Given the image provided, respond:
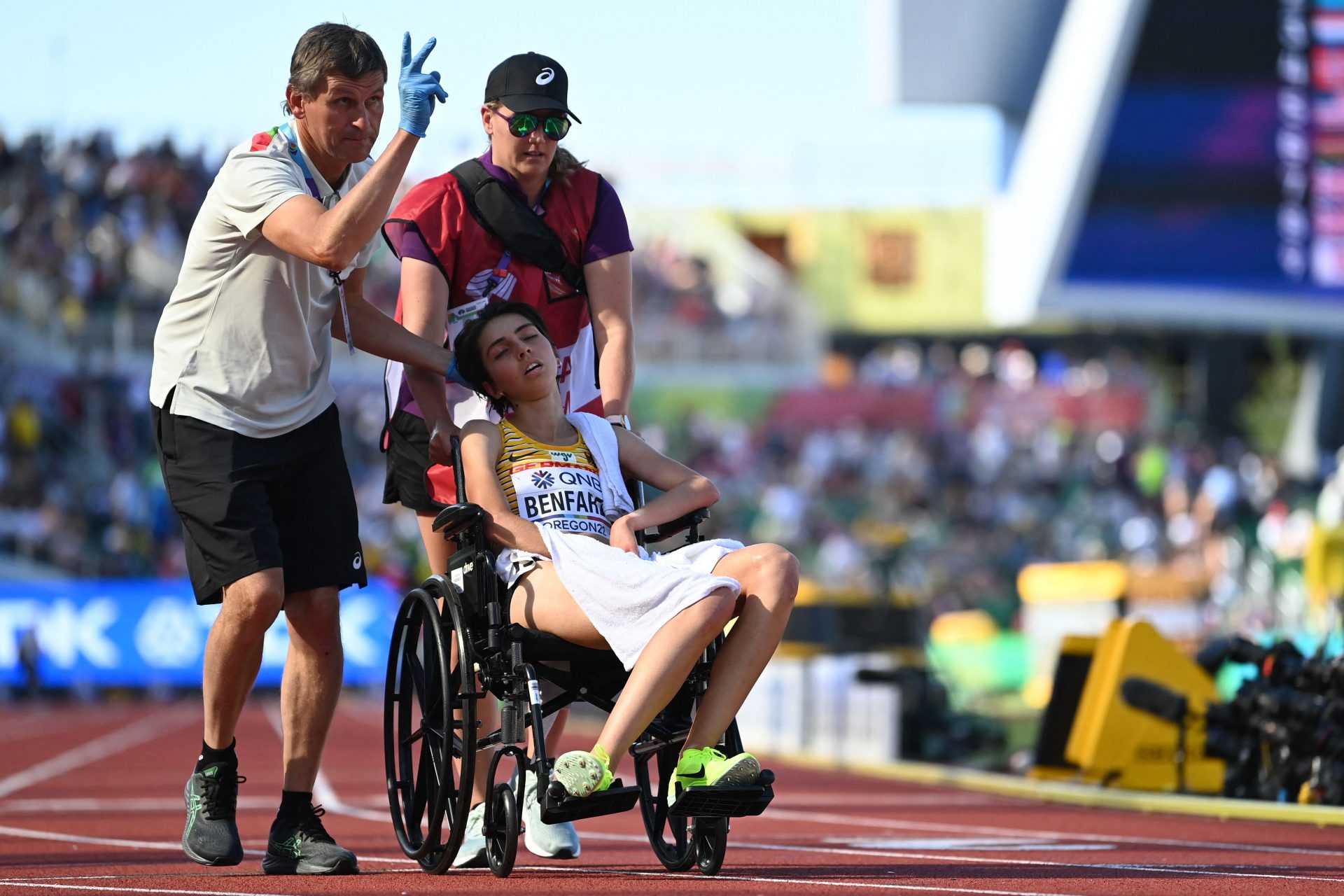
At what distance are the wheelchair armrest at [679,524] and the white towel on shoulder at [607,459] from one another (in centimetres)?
14

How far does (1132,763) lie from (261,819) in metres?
4.31

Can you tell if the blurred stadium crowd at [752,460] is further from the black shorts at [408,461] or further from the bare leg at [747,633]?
the bare leg at [747,633]

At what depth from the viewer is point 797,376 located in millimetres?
35594

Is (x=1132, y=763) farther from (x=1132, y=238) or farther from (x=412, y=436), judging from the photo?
(x=1132, y=238)

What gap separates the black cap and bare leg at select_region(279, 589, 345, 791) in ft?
4.78

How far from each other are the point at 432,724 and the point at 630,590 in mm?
799

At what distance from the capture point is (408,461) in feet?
18.9

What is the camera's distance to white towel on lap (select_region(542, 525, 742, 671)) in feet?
15.5

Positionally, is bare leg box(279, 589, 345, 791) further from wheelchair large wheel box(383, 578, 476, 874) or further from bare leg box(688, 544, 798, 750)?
bare leg box(688, 544, 798, 750)

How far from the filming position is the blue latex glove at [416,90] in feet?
16.0

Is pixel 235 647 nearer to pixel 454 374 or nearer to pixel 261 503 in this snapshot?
pixel 261 503

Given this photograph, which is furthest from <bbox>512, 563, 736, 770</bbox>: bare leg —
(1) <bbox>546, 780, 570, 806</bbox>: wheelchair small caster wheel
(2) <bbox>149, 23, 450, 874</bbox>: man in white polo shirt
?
(2) <bbox>149, 23, 450, 874</bbox>: man in white polo shirt

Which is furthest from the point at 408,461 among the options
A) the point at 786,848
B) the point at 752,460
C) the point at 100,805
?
the point at 752,460

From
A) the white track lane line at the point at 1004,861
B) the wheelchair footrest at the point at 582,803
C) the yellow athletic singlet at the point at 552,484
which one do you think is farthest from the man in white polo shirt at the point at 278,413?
the white track lane line at the point at 1004,861
